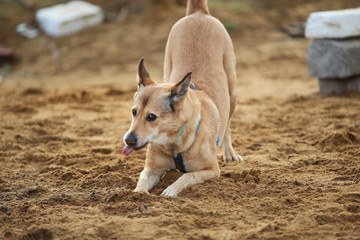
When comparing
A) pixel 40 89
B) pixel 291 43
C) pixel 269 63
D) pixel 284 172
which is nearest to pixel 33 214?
pixel 284 172

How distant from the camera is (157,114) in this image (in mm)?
4645

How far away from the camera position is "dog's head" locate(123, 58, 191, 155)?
4555mm

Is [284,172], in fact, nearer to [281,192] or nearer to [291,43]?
[281,192]

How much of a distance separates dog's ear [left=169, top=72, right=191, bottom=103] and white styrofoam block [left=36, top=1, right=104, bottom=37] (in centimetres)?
1073

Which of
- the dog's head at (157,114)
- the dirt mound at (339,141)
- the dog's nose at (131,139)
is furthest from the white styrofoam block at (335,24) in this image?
the dog's nose at (131,139)

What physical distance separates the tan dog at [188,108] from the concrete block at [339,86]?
3.12 m

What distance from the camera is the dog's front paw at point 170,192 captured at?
4.66 metres

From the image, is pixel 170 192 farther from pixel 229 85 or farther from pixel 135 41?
pixel 135 41

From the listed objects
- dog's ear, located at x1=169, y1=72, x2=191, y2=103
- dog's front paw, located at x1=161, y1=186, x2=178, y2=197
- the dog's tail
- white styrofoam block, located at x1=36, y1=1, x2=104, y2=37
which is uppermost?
the dog's tail

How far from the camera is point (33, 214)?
414cm

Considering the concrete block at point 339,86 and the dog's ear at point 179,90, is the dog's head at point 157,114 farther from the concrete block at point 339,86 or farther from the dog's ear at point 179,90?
the concrete block at point 339,86

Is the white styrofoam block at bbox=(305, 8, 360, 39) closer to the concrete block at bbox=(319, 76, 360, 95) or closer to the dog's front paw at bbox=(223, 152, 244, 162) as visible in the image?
the concrete block at bbox=(319, 76, 360, 95)

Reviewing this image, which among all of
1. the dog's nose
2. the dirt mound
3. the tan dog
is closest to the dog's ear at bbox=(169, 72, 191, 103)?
the tan dog

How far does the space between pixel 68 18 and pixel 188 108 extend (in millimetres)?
10693
